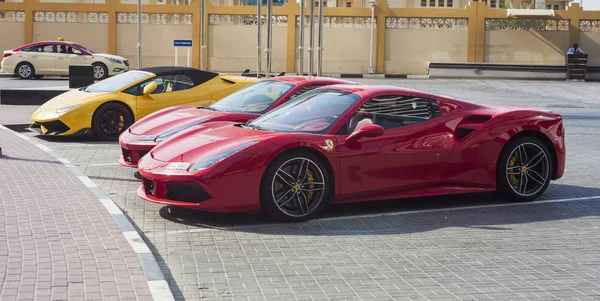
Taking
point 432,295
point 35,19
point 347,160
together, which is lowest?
point 432,295

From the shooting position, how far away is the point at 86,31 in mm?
43688

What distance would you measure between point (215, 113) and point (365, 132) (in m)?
3.12

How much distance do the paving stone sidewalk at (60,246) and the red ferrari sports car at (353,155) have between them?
81cm

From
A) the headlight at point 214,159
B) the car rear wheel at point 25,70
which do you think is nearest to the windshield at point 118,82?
the headlight at point 214,159

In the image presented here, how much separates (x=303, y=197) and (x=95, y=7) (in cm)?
3724

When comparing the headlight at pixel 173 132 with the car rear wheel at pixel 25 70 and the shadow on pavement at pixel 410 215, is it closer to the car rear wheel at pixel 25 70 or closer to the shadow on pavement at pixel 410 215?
the shadow on pavement at pixel 410 215

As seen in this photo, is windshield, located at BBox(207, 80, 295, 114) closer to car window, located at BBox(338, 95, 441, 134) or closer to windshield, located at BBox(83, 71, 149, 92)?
car window, located at BBox(338, 95, 441, 134)

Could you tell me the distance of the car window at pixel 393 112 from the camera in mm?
8961

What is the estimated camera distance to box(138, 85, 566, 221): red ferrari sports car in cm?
826

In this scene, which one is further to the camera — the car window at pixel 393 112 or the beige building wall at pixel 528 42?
the beige building wall at pixel 528 42

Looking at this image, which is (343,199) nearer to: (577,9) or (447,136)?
(447,136)

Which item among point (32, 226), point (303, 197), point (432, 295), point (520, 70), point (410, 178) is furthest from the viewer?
point (520, 70)

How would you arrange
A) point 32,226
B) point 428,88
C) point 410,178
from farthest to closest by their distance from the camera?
point 428,88 < point 410,178 < point 32,226

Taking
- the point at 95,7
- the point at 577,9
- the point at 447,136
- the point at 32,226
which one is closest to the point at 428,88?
the point at 577,9
